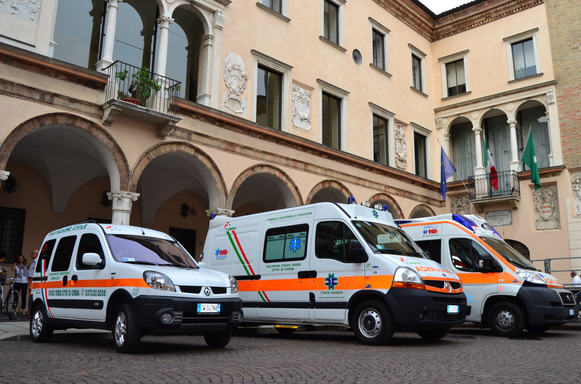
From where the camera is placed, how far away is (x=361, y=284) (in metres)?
8.32

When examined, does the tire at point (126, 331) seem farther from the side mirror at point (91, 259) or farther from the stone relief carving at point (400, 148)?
the stone relief carving at point (400, 148)

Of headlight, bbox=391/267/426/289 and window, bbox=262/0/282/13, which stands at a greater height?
window, bbox=262/0/282/13

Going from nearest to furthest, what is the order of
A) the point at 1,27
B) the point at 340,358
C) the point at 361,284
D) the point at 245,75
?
1. the point at 340,358
2. the point at 361,284
3. the point at 1,27
4. the point at 245,75

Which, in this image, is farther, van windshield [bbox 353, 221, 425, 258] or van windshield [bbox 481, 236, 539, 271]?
van windshield [bbox 481, 236, 539, 271]

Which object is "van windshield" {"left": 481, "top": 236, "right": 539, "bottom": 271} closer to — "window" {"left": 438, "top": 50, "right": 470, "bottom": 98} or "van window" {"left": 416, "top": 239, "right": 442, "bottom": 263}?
"van window" {"left": 416, "top": 239, "right": 442, "bottom": 263}

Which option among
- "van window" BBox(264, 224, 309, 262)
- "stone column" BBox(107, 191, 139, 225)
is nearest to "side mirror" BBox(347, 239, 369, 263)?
"van window" BBox(264, 224, 309, 262)

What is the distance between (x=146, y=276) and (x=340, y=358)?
266cm

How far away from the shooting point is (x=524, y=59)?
76.2 ft

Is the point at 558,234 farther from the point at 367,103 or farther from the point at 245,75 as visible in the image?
the point at 245,75

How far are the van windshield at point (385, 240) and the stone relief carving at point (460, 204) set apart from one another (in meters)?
15.5

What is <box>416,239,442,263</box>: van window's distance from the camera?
1122 cm

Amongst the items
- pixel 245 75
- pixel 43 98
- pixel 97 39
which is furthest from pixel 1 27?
pixel 245 75

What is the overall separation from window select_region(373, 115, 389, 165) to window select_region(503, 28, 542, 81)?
6.57m

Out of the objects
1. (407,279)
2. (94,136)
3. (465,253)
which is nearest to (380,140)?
(465,253)
